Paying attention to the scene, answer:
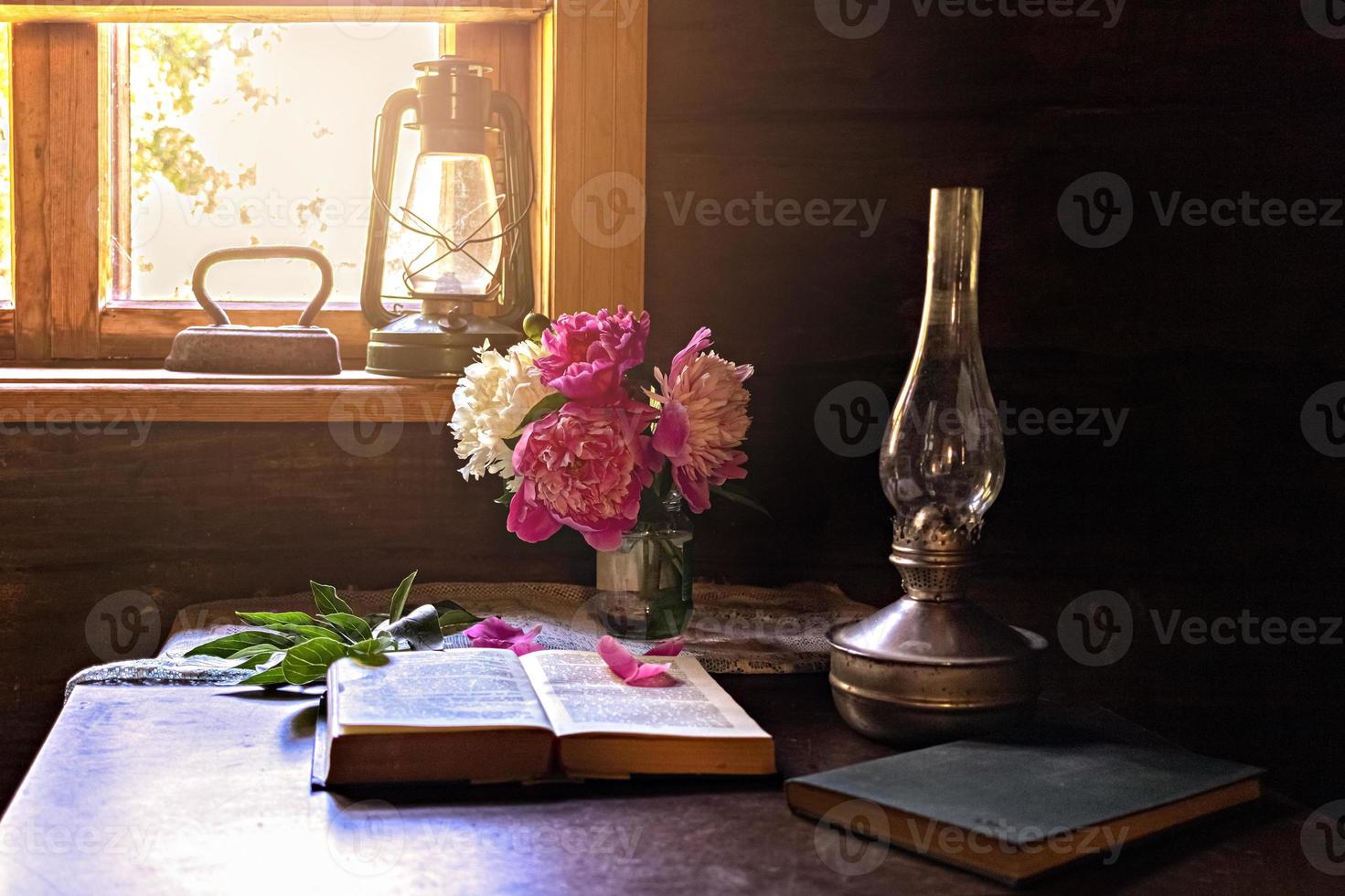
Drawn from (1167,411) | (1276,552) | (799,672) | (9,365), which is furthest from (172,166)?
(1276,552)

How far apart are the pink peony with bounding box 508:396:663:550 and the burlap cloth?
0.46 ft

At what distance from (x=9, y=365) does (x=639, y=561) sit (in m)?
0.84

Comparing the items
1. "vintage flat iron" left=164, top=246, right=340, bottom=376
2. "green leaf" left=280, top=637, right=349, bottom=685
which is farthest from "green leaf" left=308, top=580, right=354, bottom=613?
"vintage flat iron" left=164, top=246, right=340, bottom=376

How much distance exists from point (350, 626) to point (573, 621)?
0.24 metres

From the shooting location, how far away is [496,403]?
1.12 meters

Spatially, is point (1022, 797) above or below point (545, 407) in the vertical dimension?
below

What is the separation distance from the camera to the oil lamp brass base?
0.89m

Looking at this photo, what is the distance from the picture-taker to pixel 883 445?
3.21 ft

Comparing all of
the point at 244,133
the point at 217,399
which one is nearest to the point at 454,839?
the point at 217,399

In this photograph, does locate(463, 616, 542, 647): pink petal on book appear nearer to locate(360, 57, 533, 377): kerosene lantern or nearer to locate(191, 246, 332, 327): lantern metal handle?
locate(360, 57, 533, 377): kerosene lantern

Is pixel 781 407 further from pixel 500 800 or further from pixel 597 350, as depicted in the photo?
pixel 500 800

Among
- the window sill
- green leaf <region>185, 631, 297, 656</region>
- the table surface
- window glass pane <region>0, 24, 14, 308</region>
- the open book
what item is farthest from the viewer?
window glass pane <region>0, 24, 14, 308</region>

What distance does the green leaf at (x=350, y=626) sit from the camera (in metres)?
1.09

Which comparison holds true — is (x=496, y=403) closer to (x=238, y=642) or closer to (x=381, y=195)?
(x=238, y=642)
